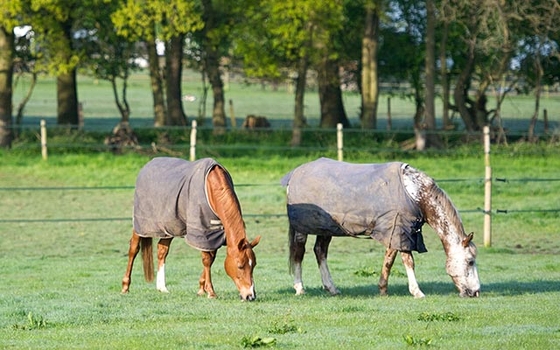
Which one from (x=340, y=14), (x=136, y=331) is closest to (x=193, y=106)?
(x=340, y=14)

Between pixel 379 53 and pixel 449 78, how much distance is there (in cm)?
244

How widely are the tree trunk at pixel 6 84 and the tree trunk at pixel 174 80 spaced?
545 centimetres

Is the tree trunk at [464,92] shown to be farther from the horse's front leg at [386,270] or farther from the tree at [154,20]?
the horse's front leg at [386,270]

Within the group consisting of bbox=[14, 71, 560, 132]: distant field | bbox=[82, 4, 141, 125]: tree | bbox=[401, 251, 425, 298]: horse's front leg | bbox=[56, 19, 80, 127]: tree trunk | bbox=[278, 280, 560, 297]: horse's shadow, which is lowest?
bbox=[278, 280, 560, 297]: horse's shadow

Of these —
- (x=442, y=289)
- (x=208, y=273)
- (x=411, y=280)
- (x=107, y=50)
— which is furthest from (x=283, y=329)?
(x=107, y=50)

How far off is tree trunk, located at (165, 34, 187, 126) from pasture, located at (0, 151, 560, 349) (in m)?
10.8

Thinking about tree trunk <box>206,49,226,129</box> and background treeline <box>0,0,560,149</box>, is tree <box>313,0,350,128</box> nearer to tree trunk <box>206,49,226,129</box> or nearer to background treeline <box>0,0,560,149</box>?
background treeline <box>0,0,560,149</box>

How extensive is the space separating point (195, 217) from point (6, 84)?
22.4 meters

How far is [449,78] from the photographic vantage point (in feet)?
123

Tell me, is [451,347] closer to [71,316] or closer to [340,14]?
[71,316]

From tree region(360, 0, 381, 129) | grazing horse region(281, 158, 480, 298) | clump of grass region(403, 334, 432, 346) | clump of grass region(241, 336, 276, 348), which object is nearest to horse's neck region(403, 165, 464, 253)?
grazing horse region(281, 158, 480, 298)

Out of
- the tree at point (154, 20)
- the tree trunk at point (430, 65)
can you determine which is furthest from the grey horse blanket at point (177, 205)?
the tree trunk at point (430, 65)

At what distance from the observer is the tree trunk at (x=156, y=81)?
34969 millimetres

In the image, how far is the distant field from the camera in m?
46.6
